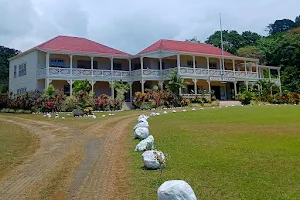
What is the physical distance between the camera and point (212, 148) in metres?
9.44

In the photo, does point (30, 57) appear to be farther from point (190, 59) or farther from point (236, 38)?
point (236, 38)

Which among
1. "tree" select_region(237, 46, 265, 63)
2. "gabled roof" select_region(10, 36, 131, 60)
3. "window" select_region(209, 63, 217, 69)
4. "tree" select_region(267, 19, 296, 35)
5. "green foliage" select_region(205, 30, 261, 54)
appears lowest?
"window" select_region(209, 63, 217, 69)

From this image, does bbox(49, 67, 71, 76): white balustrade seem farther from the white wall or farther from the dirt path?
the dirt path

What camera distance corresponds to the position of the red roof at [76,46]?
34041mm

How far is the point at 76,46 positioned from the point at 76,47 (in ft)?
1.48

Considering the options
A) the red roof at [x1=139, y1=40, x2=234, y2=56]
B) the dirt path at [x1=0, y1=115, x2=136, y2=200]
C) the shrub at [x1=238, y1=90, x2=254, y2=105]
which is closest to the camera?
the dirt path at [x1=0, y1=115, x2=136, y2=200]

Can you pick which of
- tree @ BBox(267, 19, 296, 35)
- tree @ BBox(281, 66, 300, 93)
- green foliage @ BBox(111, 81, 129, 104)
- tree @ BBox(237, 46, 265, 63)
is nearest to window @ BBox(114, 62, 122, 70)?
green foliage @ BBox(111, 81, 129, 104)

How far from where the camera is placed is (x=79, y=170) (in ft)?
25.0

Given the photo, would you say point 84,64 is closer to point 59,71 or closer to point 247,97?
point 59,71

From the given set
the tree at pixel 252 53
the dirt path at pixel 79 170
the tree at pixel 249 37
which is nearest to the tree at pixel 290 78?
the tree at pixel 252 53

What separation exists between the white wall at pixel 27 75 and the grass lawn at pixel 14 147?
2026 cm

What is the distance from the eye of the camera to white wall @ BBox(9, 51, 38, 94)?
34125 mm

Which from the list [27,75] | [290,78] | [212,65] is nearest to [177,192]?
[27,75]

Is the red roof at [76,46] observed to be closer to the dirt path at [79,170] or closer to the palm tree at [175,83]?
the palm tree at [175,83]
